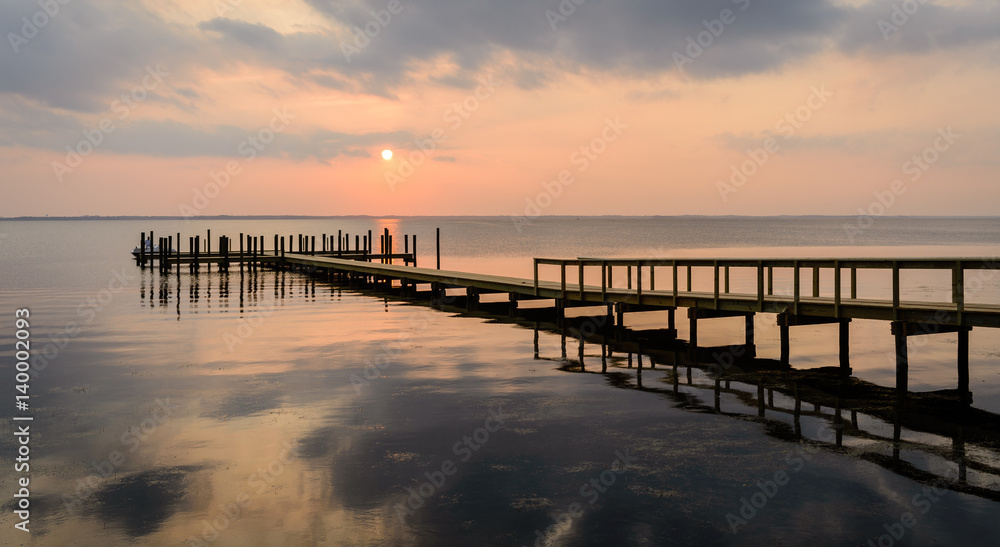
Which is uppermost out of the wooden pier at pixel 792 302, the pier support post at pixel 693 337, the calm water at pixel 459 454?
the wooden pier at pixel 792 302

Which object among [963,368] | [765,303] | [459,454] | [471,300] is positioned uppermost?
[765,303]

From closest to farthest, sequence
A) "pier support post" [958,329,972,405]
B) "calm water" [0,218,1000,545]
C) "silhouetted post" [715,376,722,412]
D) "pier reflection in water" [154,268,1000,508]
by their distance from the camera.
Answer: "calm water" [0,218,1000,545] < "pier reflection in water" [154,268,1000,508] < "silhouetted post" [715,376,722,412] < "pier support post" [958,329,972,405]

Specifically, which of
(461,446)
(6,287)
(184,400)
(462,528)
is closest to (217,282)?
(6,287)

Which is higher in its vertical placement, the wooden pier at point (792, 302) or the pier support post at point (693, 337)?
the wooden pier at point (792, 302)

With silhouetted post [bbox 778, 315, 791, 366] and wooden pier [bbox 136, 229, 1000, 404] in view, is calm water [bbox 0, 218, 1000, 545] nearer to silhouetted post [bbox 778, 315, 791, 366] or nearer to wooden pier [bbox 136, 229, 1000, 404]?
silhouetted post [bbox 778, 315, 791, 366]

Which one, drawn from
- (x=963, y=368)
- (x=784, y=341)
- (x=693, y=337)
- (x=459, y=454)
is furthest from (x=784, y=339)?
(x=459, y=454)

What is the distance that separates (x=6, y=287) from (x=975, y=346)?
44.8 m

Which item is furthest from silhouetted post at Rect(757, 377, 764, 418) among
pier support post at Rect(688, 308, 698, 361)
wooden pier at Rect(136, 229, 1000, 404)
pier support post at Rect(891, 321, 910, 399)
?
pier support post at Rect(688, 308, 698, 361)

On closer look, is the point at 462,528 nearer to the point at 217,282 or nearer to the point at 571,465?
the point at 571,465

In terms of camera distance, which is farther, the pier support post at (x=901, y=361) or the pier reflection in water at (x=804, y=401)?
the pier support post at (x=901, y=361)

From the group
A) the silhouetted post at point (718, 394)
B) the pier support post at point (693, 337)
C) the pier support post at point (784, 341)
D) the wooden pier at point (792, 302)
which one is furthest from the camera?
the pier support post at point (693, 337)

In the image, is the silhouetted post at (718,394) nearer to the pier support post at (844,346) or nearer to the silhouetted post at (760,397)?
the silhouetted post at (760,397)

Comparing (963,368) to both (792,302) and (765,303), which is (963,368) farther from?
(765,303)

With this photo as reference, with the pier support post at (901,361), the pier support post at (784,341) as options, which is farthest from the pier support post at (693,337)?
the pier support post at (901,361)
